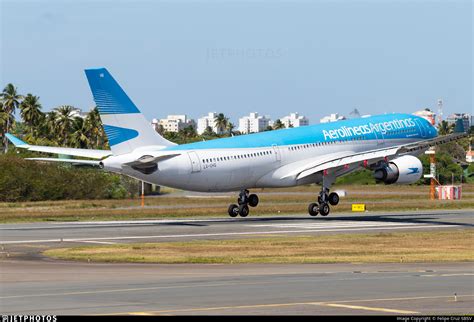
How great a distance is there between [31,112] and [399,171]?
11771 cm

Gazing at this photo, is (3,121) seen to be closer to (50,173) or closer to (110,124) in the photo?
(50,173)

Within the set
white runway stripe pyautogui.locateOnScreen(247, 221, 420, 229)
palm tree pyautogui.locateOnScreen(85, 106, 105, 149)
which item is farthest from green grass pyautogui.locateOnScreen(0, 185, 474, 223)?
palm tree pyautogui.locateOnScreen(85, 106, 105, 149)

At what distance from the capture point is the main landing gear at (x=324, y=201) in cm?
6512

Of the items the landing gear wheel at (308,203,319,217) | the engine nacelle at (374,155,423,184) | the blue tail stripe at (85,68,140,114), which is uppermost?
the blue tail stripe at (85,68,140,114)

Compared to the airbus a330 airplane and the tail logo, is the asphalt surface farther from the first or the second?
the airbus a330 airplane

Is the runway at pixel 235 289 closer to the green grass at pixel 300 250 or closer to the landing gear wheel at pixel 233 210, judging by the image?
the green grass at pixel 300 250

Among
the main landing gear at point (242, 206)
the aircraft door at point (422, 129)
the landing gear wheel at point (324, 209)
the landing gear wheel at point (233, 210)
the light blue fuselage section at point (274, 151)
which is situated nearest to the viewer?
the light blue fuselage section at point (274, 151)

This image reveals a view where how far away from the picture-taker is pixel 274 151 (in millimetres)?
63719

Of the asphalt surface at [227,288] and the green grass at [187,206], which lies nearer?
the asphalt surface at [227,288]

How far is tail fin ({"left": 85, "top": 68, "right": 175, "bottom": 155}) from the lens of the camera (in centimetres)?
5534

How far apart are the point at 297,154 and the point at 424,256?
90.1 ft

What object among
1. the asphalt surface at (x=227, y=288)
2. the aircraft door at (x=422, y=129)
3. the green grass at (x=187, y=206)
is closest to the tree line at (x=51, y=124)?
the green grass at (x=187, y=206)

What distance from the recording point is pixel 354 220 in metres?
63.0

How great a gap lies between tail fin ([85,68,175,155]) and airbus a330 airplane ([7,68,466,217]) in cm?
5
